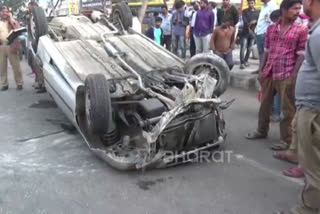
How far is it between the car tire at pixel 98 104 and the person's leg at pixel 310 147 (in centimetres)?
197

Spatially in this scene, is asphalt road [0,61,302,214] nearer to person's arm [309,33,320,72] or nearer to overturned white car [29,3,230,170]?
overturned white car [29,3,230,170]

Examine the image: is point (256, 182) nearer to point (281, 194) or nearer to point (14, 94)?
point (281, 194)

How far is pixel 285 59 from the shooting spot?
4.43 m

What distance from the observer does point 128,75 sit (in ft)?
16.2

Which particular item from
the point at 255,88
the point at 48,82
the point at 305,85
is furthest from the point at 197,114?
the point at 255,88

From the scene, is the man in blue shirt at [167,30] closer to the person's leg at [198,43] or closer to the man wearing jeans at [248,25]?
the person's leg at [198,43]

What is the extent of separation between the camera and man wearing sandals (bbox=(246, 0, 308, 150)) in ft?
14.1

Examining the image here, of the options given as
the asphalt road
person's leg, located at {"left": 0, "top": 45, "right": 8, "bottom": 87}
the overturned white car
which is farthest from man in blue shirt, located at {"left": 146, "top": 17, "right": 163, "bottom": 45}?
the asphalt road

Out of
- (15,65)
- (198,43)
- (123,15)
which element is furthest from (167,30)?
(123,15)

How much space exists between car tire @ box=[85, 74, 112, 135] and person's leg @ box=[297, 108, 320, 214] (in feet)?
6.47

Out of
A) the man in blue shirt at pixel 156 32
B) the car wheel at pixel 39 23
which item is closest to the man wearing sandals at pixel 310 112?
the car wheel at pixel 39 23

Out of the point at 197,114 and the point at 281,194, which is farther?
the point at 197,114

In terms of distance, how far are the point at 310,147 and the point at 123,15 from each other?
4727 millimetres

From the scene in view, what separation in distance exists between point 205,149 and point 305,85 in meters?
1.91
